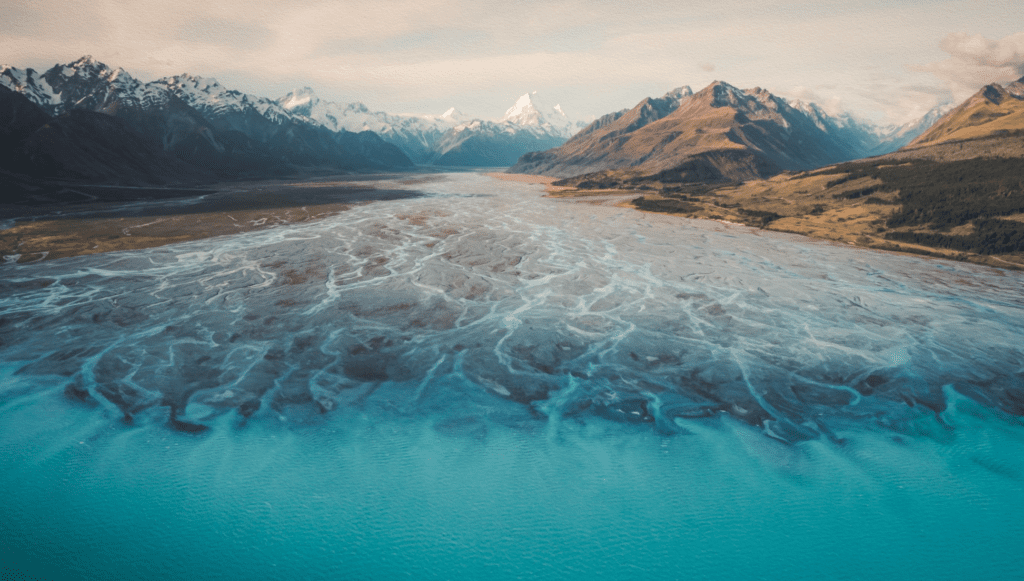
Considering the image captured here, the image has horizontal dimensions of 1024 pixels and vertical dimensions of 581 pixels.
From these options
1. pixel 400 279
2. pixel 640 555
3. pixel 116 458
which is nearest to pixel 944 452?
pixel 640 555

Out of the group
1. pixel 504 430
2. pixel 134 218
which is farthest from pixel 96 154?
pixel 504 430

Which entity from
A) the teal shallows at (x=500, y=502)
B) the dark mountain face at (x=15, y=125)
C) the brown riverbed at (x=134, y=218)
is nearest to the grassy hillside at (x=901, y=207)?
the teal shallows at (x=500, y=502)

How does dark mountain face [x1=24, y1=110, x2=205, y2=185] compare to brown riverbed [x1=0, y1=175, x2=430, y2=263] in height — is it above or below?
above

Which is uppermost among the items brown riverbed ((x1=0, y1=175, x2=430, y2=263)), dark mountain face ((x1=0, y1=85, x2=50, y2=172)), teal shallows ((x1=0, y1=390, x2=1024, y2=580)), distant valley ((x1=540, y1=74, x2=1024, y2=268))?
dark mountain face ((x1=0, y1=85, x2=50, y2=172))

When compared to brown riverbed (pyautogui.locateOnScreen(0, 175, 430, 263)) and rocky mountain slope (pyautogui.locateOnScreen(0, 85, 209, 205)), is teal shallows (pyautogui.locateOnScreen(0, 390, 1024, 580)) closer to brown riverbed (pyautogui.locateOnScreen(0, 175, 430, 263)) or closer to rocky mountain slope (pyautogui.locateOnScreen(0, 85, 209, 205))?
brown riverbed (pyautogui.locateOnScreen(0, 175, 430, 263))

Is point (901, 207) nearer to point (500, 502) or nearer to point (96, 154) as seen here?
point (500, 502)

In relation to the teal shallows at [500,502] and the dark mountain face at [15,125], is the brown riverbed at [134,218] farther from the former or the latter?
the teal shallows at [500,502]

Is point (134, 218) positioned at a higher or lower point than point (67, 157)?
lower

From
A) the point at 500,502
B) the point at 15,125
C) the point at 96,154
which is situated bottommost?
the point at 500,502

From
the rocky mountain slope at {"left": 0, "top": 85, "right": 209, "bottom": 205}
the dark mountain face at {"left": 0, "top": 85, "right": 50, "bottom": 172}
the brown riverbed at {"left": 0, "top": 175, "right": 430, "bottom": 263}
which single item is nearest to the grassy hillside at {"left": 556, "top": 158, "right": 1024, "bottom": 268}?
the brown riverbed at {"left": 0, "top": 175, "right": 430, "bottom": 263}
